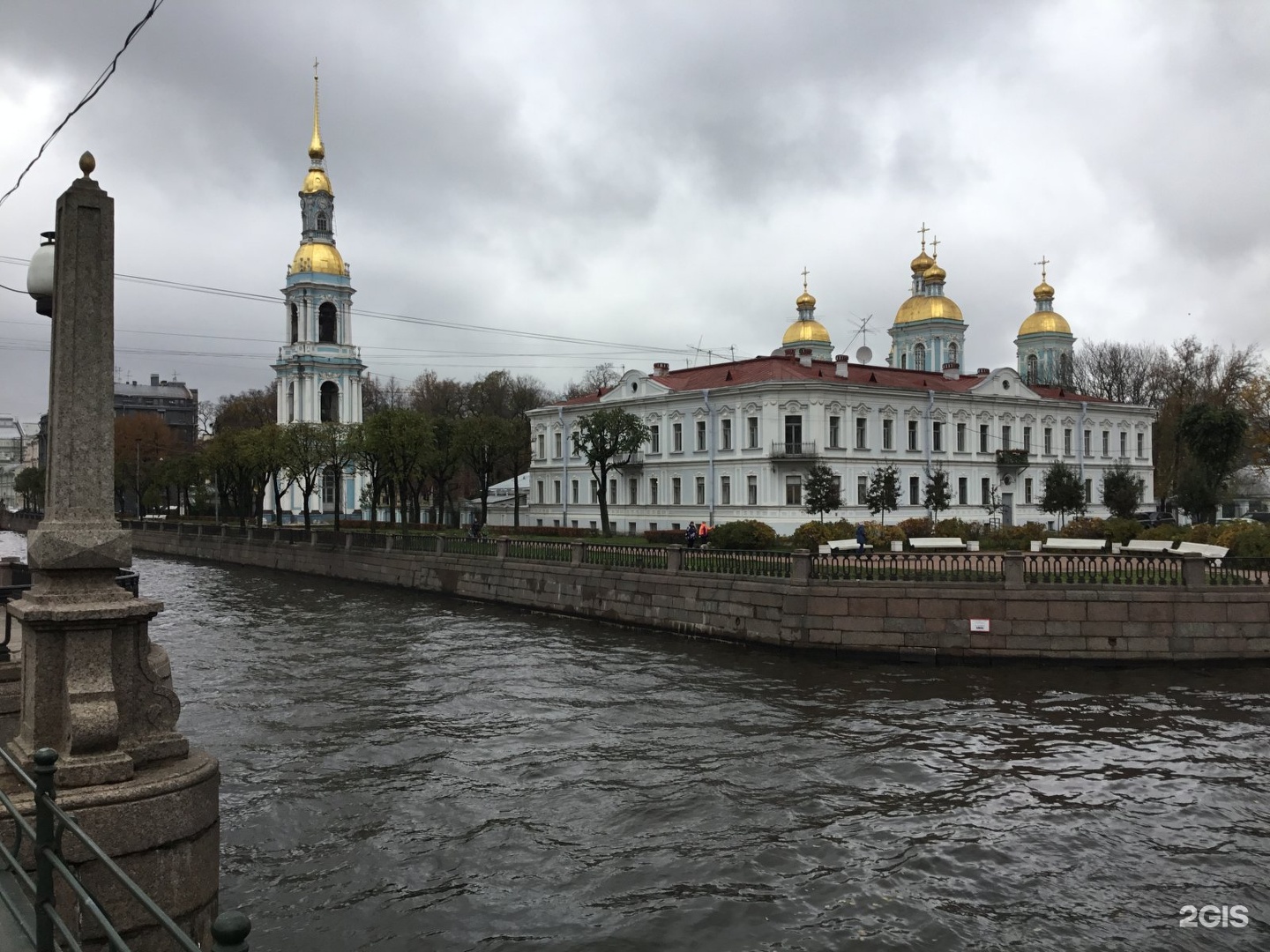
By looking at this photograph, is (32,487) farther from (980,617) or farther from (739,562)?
(980,617)

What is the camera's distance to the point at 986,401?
1975 inches

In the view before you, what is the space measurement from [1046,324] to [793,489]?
36972mm

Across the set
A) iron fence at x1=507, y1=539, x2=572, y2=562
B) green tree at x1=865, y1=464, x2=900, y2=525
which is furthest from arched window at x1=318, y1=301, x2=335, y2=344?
A: iron fence at x1=507, y1=539, x2=572, y2=562

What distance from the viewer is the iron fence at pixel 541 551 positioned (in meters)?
29.1

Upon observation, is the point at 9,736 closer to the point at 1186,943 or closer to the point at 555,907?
the point at 555,907

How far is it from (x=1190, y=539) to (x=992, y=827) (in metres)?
21.2

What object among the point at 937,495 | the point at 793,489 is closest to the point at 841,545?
the point at 793,489

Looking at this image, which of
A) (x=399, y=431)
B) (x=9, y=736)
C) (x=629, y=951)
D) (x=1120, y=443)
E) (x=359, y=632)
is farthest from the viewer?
(x=1120, y=443)

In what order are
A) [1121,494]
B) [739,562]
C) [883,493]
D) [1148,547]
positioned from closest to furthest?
[739,562], [1148,547], [883,493], [1121,494]

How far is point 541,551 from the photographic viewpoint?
98.2 feet

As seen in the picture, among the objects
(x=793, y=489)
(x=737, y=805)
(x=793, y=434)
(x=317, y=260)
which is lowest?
(x=737, y=805)

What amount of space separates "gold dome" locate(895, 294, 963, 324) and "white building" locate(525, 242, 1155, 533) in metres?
9.29

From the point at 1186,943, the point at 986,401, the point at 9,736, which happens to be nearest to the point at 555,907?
the point at 9,736

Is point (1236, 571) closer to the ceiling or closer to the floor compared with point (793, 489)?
closer to the floor
